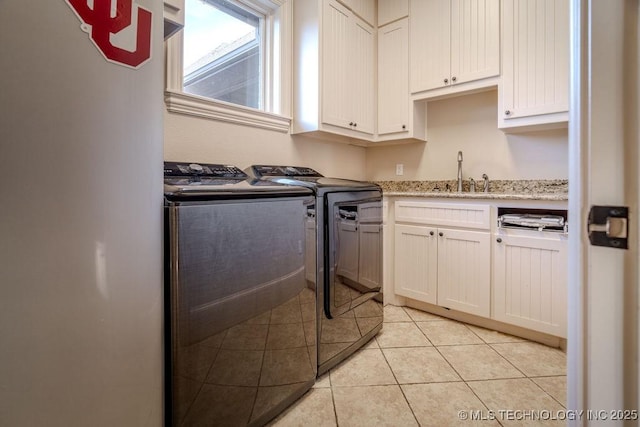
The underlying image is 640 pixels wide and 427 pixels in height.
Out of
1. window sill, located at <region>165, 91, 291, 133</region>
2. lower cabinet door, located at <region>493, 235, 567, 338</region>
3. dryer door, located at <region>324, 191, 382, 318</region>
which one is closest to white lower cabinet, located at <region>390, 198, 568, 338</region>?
lower cabinet door, located at <region>493, 235, 567, 338</region>

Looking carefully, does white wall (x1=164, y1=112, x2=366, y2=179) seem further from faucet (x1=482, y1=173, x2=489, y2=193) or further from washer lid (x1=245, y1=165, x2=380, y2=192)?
faucet (x1=482, y1=173, x2=489, y2=193)

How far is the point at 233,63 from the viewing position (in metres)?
2.08

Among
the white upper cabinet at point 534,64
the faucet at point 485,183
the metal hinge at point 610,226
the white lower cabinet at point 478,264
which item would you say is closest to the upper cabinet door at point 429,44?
the white upper cabinet at point 534,64

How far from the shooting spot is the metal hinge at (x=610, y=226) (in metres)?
0.35

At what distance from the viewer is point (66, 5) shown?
25.3 inches

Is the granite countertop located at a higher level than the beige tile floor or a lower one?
higher

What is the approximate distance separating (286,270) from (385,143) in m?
2.08

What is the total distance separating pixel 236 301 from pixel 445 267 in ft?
5.45

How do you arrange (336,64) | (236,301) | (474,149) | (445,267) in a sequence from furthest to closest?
1. (474,149)
2. (336,64)
3. (445,267)
4. (236,301)

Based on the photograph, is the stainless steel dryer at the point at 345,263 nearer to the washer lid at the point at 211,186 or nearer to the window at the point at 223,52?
the washer lid at the point at 211,186

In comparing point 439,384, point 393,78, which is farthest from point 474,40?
point 439,384

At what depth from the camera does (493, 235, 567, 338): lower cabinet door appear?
5.72ft

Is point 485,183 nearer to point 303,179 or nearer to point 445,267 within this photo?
point 445,267

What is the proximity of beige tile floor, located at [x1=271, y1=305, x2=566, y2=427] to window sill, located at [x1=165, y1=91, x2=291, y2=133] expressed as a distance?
1616 mm
